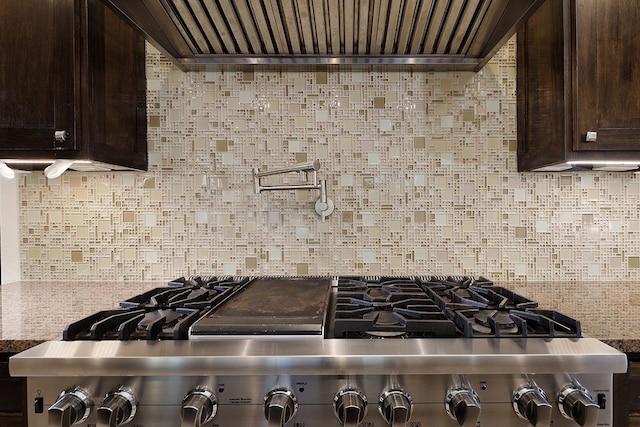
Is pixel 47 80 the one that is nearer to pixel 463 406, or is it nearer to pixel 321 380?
pixel 321 380

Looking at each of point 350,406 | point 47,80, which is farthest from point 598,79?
point 47,80

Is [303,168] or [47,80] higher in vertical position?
[47,80]

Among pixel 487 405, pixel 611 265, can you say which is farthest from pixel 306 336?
pixel 611 265

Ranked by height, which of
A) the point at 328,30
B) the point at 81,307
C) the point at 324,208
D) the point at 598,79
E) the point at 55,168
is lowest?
the point at 81,307

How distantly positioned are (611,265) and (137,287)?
6.10 feet

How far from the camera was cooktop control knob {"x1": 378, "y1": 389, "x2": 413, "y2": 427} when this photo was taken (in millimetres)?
787

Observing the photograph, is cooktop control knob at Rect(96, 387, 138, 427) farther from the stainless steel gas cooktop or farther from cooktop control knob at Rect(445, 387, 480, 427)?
cooktop control knob at Rect(445, 387, 480, 427)

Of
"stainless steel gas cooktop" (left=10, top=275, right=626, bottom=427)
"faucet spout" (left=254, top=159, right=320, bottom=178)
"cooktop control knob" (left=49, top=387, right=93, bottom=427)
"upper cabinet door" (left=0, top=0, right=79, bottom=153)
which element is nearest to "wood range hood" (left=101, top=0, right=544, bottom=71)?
"upper cabinet door" (left=0, top=0, right=79, bottom=153)

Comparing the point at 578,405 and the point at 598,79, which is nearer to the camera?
the point at 578,405

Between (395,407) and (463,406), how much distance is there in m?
0.13

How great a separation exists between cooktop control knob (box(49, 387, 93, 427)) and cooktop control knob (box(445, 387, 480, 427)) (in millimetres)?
741

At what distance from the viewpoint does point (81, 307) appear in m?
1.26

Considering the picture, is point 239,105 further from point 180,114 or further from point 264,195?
point 264,195

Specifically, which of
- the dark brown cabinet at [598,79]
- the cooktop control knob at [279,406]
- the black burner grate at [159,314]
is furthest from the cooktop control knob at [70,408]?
the dark brown cabinet at [598,79]
